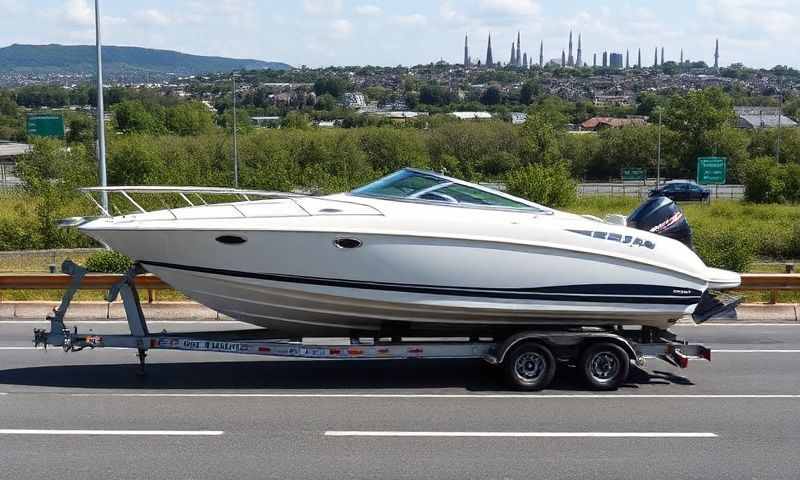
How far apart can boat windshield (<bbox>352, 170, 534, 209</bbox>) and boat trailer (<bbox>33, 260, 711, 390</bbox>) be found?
4.95ft

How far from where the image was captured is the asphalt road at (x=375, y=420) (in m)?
7.84

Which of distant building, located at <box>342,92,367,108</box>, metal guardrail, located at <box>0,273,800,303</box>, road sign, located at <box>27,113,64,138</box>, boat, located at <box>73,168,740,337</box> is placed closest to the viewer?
boat, located at <box>73,168,740,337</box>

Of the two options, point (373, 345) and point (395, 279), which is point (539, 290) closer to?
point (395, 279)

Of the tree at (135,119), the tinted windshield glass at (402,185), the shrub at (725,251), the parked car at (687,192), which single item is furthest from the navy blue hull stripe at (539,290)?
the tree at (135,119)

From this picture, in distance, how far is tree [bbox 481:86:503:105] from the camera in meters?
193

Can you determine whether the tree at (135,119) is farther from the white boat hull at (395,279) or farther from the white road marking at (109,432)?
the white road marking at (109,432)

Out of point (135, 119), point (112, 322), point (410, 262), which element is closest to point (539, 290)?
point (410, 262)

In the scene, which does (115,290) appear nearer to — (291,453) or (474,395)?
(291,453)

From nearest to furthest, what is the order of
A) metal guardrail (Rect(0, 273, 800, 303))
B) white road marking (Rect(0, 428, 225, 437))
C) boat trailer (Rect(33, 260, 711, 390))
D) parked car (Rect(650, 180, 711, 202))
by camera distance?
white road marking (Rect(0, 428, 225, 437))
boat trailer (Rect(33, 260, 711, 390))
metal guardrail (Rect(0, 273, 800, 303))
parked car (Rect(650, 180, 711, 202))

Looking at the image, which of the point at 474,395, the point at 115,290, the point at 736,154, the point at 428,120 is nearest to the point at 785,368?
the point at 474,395

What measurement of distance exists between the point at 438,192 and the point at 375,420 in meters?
2.74

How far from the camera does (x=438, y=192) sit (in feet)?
34.9

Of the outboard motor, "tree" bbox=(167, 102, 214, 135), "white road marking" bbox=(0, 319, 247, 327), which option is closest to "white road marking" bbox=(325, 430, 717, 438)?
the outboard motor

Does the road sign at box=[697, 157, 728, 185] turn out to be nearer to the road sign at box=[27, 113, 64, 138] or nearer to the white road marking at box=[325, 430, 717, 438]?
the road sign at box=[27, 113, 64, 138]
